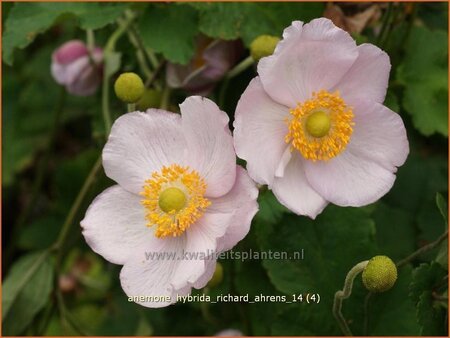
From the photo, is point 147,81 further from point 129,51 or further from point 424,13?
point 424,13

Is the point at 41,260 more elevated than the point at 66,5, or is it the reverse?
the point at 66,5

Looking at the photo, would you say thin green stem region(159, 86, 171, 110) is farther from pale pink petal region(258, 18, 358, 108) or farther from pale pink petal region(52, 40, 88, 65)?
pale pink petal region(258, 18, 358, 108)

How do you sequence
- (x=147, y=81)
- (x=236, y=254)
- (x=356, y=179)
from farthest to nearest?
(x=147, y=81)
(x=236, y=254)
(x=356, y=179)

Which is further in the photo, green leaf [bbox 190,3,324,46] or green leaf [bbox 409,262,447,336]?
green leaf [bbox 190,3,324,46]

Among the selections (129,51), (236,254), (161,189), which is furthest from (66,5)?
(236,254)

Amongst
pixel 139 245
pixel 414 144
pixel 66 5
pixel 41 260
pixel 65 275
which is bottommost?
pixel 65 275

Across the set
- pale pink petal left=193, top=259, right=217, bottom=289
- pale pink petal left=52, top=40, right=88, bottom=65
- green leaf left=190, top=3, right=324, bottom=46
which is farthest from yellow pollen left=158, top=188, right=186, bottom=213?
pale pink petal left=52, top=40, right=88, bottom=65

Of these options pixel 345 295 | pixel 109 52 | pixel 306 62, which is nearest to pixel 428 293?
pixel 345 295
